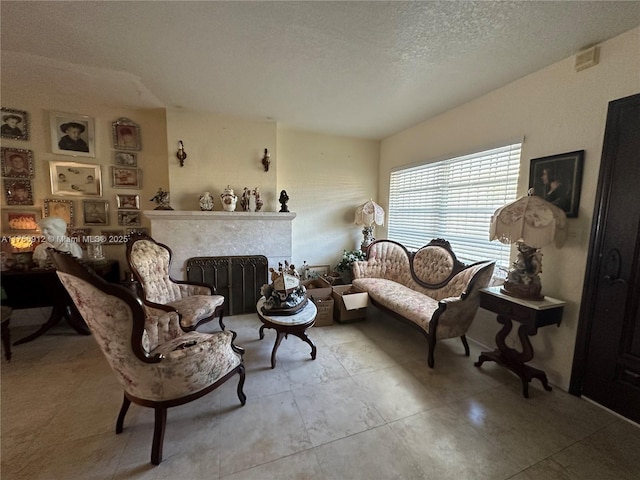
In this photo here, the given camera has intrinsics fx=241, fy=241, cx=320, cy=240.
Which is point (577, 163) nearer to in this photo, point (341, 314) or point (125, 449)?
point (341, 314)

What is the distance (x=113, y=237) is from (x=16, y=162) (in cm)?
126

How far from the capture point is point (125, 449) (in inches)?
57.5

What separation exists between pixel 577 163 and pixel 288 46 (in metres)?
2.51

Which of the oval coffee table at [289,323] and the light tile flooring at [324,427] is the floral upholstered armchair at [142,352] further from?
the oval coffee table at [289,323]

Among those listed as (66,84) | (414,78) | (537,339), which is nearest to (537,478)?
(537,339)

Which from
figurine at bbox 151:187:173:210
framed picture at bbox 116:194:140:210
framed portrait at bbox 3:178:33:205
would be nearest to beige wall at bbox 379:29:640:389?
figurine at bbox 151:187:173:210

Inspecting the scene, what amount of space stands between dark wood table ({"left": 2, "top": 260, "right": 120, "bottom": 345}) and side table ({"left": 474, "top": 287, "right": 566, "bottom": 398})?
14.2ft

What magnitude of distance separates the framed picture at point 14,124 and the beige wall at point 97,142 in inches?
1.8

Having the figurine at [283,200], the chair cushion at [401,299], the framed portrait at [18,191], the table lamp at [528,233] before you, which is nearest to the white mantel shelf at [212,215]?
the figurine at [283,200]

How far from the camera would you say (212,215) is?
3303 millimetres

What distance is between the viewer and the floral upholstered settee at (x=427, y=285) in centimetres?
227

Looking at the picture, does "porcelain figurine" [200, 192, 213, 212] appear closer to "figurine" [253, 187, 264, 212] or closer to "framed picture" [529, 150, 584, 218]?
"figurine" [253, 187, 264, 212]

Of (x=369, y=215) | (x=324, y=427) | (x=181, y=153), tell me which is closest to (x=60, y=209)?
(x=181, y=153)

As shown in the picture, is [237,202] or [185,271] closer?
[185,271]
